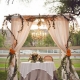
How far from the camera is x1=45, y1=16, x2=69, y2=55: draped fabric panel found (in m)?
7.58

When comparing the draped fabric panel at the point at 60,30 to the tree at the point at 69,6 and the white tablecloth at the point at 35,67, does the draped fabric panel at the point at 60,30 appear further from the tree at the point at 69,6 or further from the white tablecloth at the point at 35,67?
the tree at the point at 69,6

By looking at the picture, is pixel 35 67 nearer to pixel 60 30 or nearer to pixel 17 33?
pixel 17 33

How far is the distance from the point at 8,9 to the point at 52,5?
2441mm

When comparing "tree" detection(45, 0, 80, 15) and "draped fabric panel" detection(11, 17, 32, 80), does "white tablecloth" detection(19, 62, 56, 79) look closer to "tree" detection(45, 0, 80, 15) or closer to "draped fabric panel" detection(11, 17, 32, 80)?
"draped fabric panel" detection(11, 17, 32, 80)

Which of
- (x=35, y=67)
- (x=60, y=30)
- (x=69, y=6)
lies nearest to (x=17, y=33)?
(x=35, y=67)

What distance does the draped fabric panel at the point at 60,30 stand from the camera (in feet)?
24.9

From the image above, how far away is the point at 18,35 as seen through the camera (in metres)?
7.64

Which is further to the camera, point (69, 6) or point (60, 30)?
point (69, 6)

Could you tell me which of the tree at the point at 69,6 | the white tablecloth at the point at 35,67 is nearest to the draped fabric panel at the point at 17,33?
the white tablecloth at the point at 35,67

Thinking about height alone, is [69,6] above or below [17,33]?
above

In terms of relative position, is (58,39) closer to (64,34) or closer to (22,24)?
(64,34)

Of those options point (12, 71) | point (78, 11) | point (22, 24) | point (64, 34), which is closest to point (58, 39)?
point (64, 34)

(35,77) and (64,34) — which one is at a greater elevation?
(64,34)

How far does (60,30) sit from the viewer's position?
25.1 feet
